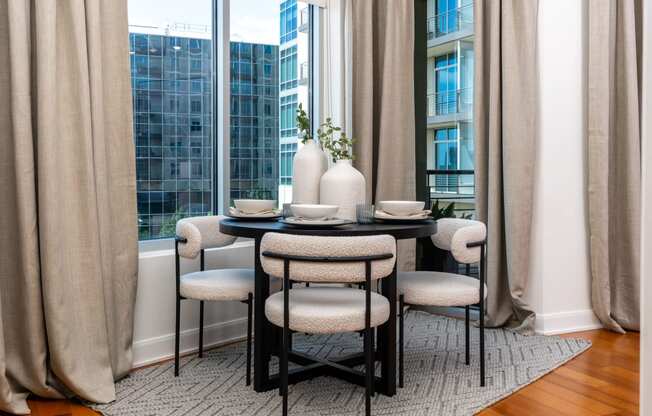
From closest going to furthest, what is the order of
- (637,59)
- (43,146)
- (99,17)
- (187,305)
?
1. (43,146)
2. (99,17)
3. (187,305)
4. (637,59)

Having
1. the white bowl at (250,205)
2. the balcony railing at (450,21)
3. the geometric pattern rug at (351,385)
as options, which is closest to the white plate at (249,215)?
the white bowl at (250,205)

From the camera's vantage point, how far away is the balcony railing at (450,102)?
4047 mm

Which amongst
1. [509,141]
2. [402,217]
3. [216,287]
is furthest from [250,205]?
[509,141]

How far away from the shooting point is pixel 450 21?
4086mm

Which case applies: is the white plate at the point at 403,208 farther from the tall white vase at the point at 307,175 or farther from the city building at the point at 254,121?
the city building at the point at 254,121

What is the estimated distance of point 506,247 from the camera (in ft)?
11.7

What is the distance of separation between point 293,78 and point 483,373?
220 centimetres

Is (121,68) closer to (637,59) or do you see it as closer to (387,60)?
(387,60)

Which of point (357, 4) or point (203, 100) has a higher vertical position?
point (357, 4)

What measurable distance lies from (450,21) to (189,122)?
1988mm

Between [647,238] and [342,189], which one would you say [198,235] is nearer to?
[342,189]

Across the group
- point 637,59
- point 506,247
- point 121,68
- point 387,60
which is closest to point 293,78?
point 387,60

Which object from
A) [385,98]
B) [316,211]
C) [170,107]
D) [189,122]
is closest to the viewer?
[316,211]

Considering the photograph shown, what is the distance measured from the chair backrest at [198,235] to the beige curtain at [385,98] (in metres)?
1.18
